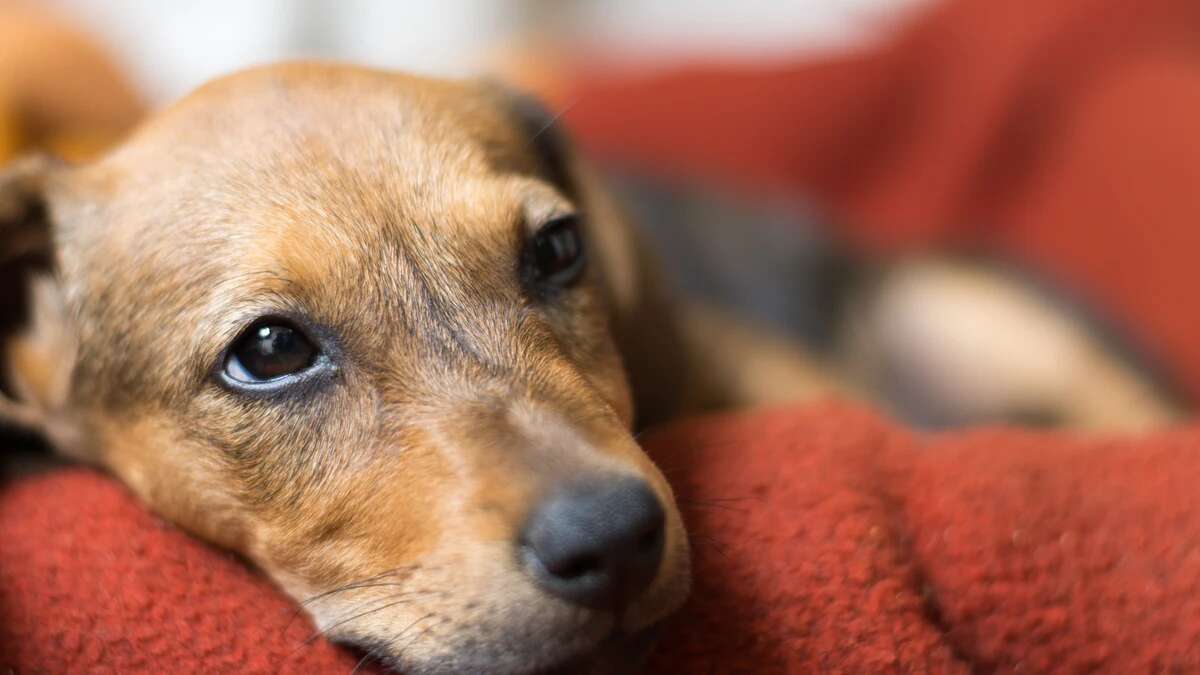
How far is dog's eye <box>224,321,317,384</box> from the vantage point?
174 centimetres

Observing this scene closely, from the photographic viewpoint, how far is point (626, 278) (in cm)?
239

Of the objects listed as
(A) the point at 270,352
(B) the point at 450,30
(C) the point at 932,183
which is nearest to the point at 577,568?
(A) the point at 270,352

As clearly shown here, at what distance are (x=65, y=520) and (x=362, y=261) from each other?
63 cm

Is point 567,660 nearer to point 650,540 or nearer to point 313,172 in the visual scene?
point 650,540

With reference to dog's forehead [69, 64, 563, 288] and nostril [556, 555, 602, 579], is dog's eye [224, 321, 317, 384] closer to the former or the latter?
dog's forehead [69, 64, 563, 288]

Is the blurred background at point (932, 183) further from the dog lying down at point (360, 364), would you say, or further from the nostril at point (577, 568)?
the nostril at point (577, 568)

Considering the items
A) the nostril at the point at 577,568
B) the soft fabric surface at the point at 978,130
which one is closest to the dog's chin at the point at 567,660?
the nostril at the point at 577,568

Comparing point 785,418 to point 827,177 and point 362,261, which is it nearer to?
point 362,261

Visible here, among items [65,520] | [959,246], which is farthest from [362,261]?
[959,246]

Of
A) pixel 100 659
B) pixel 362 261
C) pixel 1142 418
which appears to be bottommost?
A: pixel 1142 418

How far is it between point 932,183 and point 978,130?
24 cm

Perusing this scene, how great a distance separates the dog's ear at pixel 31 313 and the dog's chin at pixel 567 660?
37.6 inches

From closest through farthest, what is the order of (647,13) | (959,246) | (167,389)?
1. (167,389)
2. (959,246)
3. (647,13)

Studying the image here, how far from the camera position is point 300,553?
1713 mm
